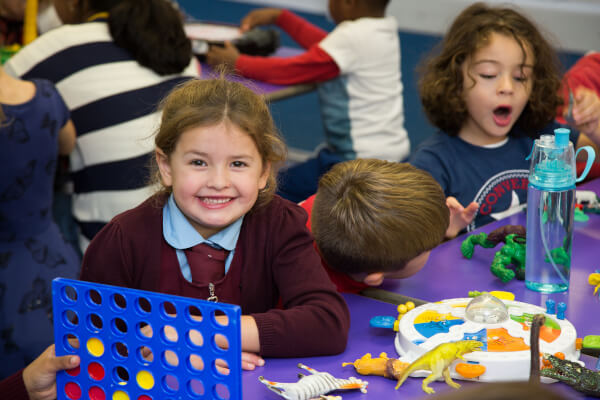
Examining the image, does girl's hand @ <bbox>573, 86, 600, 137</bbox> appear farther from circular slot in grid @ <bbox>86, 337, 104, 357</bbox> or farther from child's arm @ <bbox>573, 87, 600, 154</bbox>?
circular slot in grid @ <bbox>86, 337, 104, 357</bbox>

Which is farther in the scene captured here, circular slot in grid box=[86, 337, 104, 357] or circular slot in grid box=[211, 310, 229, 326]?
circular slot in grid box=[86, 337, 104, 357]

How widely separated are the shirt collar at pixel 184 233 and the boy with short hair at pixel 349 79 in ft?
4.68

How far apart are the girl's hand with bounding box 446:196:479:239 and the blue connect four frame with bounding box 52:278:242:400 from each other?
905 mm

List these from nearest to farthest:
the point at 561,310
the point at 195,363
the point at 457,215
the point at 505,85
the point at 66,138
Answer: the point at 195,363
the point at 561,310
the point at 457,215
the point at 505,85
the point at 66,138

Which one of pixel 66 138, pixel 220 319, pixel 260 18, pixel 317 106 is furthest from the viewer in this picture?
pixel 317 106

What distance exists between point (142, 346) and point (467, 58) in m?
1.41

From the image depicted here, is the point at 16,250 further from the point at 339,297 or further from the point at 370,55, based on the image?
the point at 370,55

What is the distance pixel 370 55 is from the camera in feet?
9.68

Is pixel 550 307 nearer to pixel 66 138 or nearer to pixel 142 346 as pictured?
pixel 142 346

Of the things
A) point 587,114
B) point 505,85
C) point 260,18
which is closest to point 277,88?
point 260,18

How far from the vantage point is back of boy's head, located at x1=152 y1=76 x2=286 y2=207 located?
4.23ft

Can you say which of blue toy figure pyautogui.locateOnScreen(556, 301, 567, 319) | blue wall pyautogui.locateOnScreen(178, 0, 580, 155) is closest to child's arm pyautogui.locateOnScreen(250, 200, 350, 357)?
blue toy figure pyautogui.locateOnScreen(556, 301, 567, 319)

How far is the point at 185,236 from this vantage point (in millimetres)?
1346

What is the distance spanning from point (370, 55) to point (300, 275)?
177 centimetres
